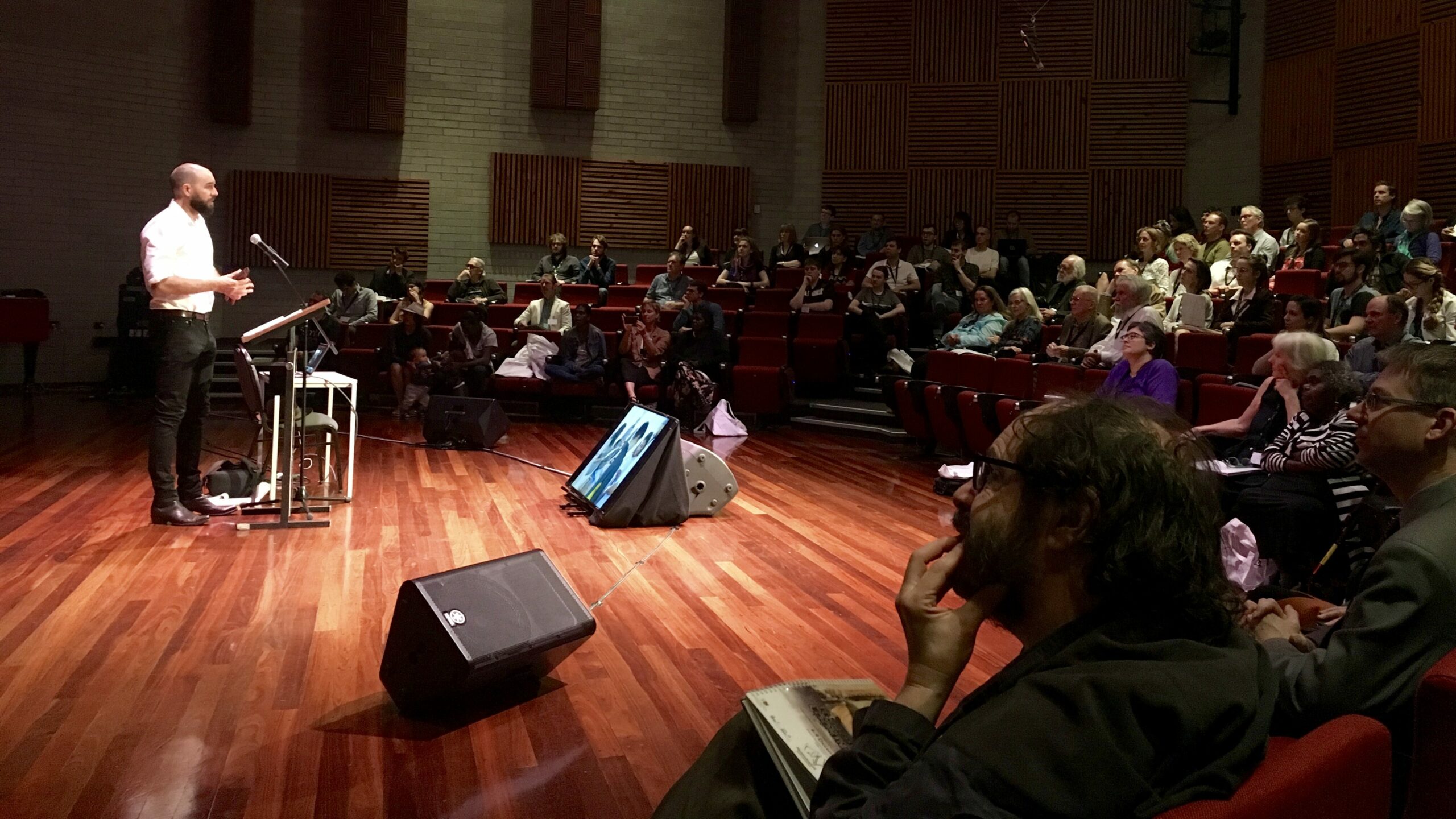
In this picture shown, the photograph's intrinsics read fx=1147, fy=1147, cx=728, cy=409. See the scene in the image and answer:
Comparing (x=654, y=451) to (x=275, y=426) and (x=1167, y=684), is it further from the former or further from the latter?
(x=1167, y=684)

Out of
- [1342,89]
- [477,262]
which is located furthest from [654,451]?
[1342,89]

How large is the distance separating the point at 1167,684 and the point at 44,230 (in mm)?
11717

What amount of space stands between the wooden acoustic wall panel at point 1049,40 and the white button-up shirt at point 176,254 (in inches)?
370

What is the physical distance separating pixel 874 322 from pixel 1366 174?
15.2 feet

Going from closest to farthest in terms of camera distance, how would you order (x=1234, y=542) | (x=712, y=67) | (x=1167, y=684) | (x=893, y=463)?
(x=1167, y=684)
(x=1234, y=542)
(x=893, y=463)
(x=712, y=67)

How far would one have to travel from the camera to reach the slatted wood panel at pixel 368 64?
11.4 m

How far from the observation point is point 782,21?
12.4 m

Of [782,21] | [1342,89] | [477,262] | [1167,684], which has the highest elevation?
[782,21]

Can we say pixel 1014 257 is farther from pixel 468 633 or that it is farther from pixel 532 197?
pixel 468 633

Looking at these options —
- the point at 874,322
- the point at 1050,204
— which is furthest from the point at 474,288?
the point at 1050,204

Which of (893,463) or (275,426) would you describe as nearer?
(275,426)

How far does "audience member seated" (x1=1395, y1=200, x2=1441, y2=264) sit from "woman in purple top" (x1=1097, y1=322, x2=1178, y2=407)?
3642mm

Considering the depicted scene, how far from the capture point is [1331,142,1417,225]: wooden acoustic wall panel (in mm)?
9742

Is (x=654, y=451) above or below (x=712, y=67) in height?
below
